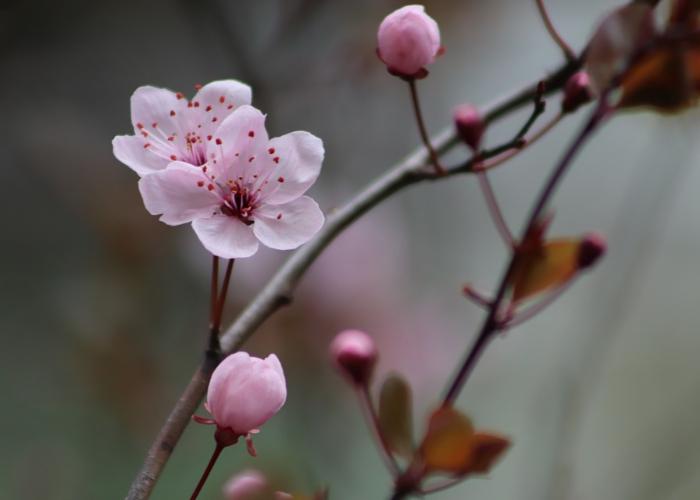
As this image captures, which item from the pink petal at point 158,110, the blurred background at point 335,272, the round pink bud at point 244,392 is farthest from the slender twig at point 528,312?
the blurred background at point 335,272

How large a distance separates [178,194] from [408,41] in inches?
5.7

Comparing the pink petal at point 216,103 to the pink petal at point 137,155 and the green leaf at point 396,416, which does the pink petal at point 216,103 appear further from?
the green leaf at point 396,416

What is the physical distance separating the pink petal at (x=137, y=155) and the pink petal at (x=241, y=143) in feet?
0.09

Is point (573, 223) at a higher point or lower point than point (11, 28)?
lower

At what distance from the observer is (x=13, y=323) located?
184 centimetres

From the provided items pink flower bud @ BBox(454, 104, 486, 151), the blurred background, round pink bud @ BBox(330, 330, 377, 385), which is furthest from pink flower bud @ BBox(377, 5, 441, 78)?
the blurred background

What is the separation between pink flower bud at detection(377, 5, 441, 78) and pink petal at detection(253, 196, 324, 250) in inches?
3.5

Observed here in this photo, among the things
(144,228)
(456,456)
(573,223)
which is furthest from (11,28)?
(456,456)

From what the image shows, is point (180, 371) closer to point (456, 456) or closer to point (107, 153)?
point (107, 153)

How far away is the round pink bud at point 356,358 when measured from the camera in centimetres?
44

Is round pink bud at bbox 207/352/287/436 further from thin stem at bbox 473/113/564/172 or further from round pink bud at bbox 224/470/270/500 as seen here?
thin stem at bbox 473/113/564/172

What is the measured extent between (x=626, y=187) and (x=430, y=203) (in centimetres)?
50

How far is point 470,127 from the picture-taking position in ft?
1.44

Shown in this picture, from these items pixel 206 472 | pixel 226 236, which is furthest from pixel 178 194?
pixel 206 472
